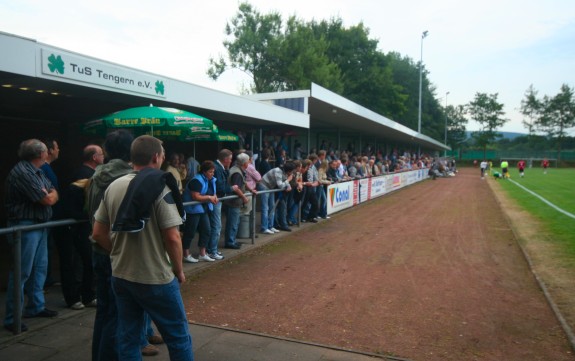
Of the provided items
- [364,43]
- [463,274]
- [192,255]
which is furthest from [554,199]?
[364,43]

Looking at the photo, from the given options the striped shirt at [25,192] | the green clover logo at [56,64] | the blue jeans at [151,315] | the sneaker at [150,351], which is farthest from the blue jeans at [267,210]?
the blue jeans at [151,315]

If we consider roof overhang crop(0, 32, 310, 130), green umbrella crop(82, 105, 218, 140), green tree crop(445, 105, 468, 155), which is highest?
green tree crop(445, 105, 468, 155)

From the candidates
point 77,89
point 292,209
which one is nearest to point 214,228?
point 77,89

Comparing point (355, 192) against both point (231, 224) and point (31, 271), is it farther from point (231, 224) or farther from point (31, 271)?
point (31, 271)

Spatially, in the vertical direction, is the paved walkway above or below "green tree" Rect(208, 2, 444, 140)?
below

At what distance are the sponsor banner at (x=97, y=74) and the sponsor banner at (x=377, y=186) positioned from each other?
1121 centimetres

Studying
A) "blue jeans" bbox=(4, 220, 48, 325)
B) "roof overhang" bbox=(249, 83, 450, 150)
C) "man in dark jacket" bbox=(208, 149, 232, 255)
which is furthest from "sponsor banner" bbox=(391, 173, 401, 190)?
"blue jeans" bbox=(4, 220, 48, 325)

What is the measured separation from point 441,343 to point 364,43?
6164 centimetres

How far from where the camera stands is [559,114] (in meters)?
84.2

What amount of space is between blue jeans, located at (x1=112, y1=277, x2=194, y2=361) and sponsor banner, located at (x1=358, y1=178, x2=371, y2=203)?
13.1 m

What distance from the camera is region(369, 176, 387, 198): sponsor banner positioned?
17386 millimetres

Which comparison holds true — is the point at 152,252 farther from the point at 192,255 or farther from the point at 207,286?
the point at 192,255

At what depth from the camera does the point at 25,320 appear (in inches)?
171

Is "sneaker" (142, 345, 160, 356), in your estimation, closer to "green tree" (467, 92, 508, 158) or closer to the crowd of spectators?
the crowd of spectators
